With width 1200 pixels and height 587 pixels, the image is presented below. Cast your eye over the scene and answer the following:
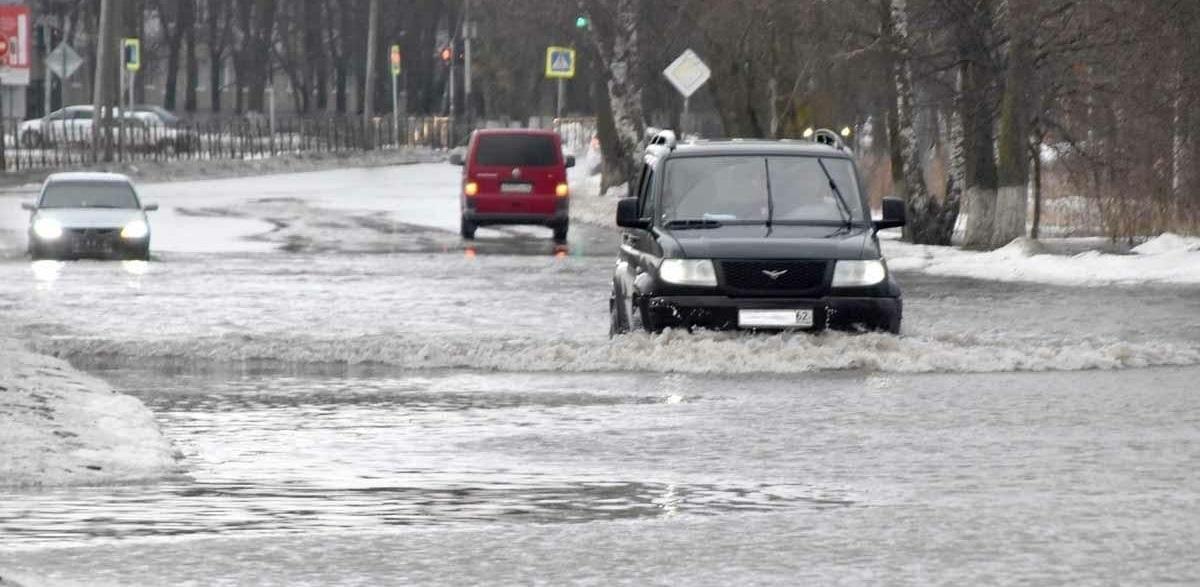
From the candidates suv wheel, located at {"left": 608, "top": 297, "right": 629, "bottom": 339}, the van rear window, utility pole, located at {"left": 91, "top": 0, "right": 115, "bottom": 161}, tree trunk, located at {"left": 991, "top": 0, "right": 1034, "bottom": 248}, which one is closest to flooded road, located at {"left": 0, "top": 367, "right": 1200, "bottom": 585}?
suv wheel, located at {"left": 608, "top": 297, "right": 629, "bottom": 339}

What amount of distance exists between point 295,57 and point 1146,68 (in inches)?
3744

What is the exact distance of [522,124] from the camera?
119 m

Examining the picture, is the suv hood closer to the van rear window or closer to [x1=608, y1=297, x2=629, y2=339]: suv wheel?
[x1=608, y1=297, x2=629, y2=339]: suv wheel

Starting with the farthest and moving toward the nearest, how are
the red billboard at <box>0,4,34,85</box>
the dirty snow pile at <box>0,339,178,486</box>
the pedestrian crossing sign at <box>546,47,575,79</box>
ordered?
1. the pedestrian crossing sign at <box>546,47,575,79</box>
2. the red billboard at <box>0,4,34,85</box>
3. the dirty snow pile at <box>0,339,178,486</box>

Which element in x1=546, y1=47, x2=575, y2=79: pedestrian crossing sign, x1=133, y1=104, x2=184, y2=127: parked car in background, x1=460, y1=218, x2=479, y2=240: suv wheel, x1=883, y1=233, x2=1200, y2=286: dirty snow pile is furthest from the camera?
x1=133, y1=104, x2=184, y2=127: parked car in background

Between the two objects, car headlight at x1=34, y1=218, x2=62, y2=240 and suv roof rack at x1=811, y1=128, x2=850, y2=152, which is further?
car headlight at x1=34, y1=218, x2=62, y2=240

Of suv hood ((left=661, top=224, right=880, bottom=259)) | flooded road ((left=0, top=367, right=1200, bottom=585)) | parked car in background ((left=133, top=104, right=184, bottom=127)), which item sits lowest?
flooded road ((left=0, top=367, right=1200, bottom=585))

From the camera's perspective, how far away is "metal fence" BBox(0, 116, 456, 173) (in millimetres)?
69625

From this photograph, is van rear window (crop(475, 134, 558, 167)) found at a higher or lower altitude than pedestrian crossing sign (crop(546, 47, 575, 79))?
lower

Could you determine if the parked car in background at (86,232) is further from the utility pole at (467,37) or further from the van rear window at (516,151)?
the utility pole at (467,37)

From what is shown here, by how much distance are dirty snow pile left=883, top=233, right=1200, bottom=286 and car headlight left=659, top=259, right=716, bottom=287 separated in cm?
1164

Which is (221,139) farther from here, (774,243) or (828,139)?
(774,243)

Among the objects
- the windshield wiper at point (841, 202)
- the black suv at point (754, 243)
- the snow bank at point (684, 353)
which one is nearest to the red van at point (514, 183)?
the snow bank at point (684, 353)

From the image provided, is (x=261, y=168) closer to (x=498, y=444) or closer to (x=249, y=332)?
(x=249, y=332)
